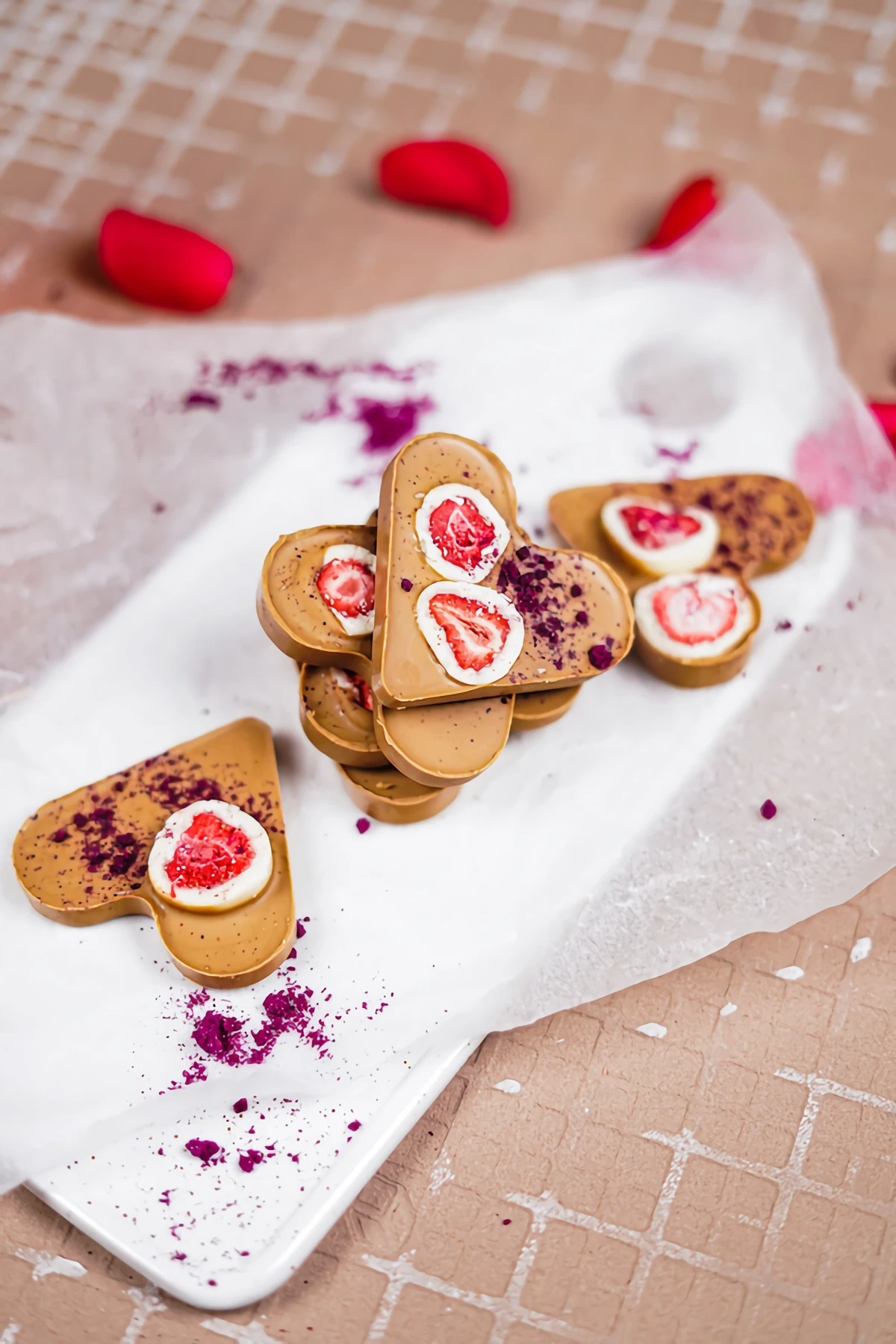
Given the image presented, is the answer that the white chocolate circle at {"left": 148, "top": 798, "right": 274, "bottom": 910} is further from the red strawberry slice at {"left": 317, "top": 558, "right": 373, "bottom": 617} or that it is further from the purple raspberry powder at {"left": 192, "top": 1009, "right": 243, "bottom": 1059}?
the red strawberry slice at {"left": 317, "top": 558, "right": 373, "bottom": 617}

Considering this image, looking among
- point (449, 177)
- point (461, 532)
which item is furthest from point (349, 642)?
point (449, 177)

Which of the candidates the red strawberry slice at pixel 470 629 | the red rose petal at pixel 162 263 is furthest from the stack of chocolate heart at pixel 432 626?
the red rose petal at pixel 162 263

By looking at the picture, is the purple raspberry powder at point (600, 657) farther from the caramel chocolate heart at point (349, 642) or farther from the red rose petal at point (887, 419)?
the red rose petal at point (887, 419)

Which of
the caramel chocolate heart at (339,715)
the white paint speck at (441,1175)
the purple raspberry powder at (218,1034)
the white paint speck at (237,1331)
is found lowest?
the white paint speck at (237,1331)

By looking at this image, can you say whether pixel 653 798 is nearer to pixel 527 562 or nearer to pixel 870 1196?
pixel 527 562

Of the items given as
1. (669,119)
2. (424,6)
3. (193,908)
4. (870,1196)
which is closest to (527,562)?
(193,908)

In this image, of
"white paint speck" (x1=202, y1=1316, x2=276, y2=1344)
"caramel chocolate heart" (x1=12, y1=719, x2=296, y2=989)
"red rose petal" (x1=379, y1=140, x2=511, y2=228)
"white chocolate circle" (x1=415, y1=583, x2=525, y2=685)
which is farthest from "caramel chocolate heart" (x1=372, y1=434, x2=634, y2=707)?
"red rose petal" (x1=379, y1=140, x2=511, y2=228)

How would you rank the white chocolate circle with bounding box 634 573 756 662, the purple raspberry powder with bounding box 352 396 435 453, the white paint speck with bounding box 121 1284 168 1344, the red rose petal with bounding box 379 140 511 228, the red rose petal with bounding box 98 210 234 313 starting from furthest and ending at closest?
the red rose petal with bounding box 379 140 511 228 → the red rose petal with bounding box 98 210 234 313 → the purple raspberry powder with bounding box 352 396 435 453 → the white chocolate circle with bounding box 634 573 756 662 → the white paint speck with bounding box 121 1284 168 1344
